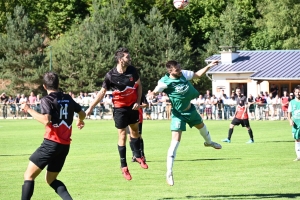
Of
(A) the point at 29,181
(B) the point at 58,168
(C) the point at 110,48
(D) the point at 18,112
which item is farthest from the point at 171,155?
(C) the point at 110,48

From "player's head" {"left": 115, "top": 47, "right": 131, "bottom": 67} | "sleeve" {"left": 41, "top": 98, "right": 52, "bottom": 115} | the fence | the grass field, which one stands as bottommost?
the fence

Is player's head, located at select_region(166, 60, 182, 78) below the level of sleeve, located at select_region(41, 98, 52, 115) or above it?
above

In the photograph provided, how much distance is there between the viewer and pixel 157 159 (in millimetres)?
17266

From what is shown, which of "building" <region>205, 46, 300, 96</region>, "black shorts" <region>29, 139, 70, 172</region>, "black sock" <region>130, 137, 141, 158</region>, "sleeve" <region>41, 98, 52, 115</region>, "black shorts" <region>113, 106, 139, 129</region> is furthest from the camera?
"building" <region>205, 46, 300, 96</region>

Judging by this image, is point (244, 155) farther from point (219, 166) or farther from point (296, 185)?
point (296, 185)

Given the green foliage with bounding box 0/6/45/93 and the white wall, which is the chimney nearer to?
the white wall

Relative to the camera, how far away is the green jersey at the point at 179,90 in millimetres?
12133

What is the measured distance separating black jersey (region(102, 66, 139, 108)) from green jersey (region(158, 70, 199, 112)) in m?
0.79

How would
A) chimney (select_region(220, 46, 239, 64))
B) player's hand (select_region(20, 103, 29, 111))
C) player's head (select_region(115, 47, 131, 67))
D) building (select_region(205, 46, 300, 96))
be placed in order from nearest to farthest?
1. player's hand (select_region(20, 103, 29, 111))
2. player's head (select_region(115, 47, 131, 67))
3. building (select_region(205, 46, 300, 96))
4. chimney (select_region(220, 46, 239, 64))

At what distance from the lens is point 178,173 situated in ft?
46.5

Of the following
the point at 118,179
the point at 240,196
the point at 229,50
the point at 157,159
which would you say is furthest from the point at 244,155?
the point at 229,50

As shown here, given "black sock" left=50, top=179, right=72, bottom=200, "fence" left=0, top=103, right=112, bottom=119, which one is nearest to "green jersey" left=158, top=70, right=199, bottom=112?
"black sock" left=50, top=179, right=72, bottom=200

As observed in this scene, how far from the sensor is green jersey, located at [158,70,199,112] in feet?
39.8

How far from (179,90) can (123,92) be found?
1.21 m
